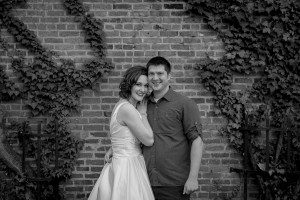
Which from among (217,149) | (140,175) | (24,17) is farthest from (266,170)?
(24,17)

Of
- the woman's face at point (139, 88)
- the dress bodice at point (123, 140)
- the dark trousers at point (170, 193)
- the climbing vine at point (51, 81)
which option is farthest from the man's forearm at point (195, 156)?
the climbing vine at point (51, 81)

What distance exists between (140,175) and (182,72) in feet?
5.62

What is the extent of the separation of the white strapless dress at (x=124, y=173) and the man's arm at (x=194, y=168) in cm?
32

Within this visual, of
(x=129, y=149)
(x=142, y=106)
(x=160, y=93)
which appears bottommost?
(x=129, y=149)

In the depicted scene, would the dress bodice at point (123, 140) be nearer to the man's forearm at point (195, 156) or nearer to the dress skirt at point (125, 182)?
the dress skirt at point (125, 182)

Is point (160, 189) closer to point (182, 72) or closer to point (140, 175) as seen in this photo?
point (140, 175)

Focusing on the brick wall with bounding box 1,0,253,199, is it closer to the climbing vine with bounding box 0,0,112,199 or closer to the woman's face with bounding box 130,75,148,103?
the climbing vine with bounding box 0,0,112,199

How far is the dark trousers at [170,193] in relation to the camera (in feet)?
11.5

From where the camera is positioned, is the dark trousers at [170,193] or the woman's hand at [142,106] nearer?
the dark trousers at [170,193]

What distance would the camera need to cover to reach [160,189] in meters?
3.51

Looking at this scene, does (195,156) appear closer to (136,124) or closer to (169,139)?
(169,139)

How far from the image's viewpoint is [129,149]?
350 cm

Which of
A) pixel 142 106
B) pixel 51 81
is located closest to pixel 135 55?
pixel 51 81

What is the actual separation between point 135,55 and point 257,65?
4.69 ft
